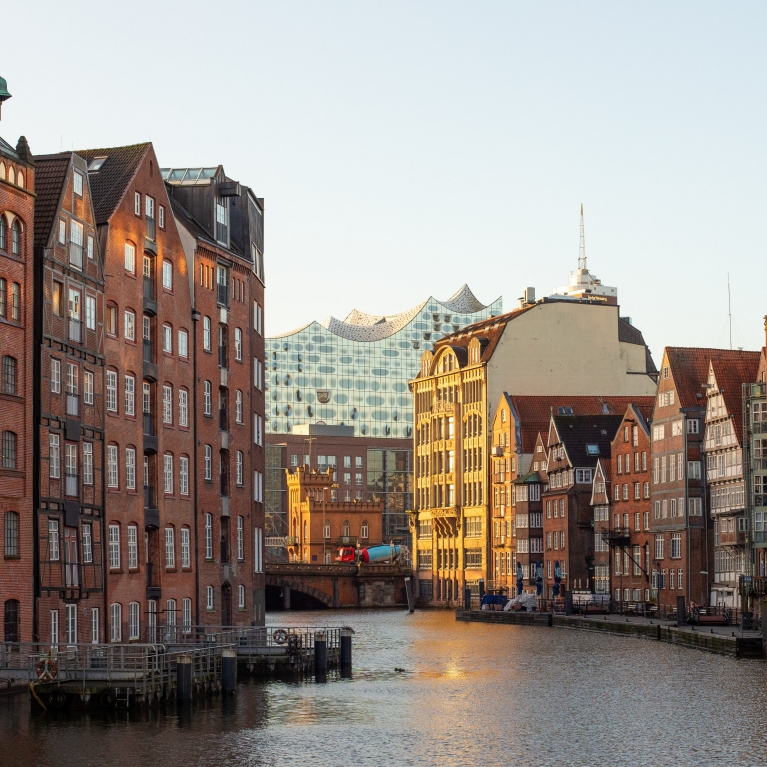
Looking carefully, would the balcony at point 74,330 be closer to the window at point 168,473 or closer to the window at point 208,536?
the window at point 168,473

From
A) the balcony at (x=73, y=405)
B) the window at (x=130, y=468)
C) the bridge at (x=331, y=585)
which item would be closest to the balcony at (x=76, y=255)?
the balcony at (x=73, y=405)

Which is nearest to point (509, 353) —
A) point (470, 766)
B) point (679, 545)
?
point (679, 545)

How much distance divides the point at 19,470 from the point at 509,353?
120559mm

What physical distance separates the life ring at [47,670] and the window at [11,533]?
699cm

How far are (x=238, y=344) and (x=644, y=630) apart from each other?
97.4ft

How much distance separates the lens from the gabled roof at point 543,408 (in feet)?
560

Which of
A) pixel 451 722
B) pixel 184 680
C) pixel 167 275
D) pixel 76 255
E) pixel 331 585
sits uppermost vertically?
pixel 167 275

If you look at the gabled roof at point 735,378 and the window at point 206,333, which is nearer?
the window at point 206,333

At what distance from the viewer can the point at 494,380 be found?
18088cm

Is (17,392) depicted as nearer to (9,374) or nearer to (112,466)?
(9,374)

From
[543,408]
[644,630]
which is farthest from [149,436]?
[543,408]

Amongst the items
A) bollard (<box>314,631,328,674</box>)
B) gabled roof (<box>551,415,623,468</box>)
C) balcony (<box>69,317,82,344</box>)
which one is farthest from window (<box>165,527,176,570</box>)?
gabled roof (<box>551,415,623,468</box>)

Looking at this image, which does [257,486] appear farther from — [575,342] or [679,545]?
[575,342]

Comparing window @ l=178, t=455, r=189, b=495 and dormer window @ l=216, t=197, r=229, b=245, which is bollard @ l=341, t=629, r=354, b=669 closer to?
window @ l=178, t=455, r=189, b=495
